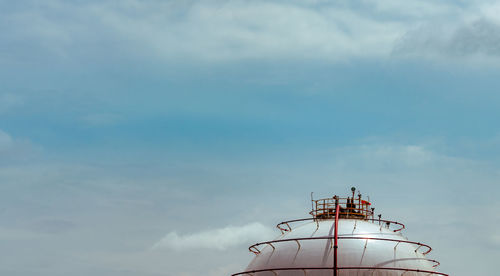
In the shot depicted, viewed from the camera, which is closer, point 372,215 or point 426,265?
point 426,265

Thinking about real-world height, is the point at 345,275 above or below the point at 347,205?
below

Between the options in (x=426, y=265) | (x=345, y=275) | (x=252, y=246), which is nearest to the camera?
(x=345, y=275)

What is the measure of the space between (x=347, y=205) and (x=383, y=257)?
17.6 feet

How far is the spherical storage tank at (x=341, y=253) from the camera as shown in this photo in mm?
26250

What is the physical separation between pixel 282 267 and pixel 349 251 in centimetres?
297

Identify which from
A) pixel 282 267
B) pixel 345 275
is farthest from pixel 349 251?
pixel 282 267

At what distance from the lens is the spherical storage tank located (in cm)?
2625

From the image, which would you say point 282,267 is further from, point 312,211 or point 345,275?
point 312,211

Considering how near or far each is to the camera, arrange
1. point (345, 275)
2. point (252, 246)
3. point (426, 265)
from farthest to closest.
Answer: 1. point (252, 246)
2. point (426, 265)
3. point (345, 275)

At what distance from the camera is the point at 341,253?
26688 millimetres

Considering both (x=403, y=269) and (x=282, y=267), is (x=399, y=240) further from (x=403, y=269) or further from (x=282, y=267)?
(x=282, y=267)

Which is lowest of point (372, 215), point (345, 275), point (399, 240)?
point (345, 275)

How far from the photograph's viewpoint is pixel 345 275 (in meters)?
25.9

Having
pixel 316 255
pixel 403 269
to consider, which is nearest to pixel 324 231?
pixel 316 255
